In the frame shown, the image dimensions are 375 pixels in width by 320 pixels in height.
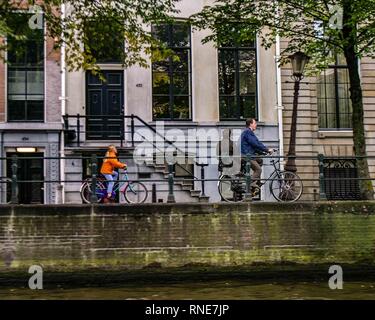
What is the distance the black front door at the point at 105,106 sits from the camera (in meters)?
19.3

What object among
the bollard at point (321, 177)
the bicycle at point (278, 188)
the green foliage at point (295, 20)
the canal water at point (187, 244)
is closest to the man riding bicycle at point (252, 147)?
the bicycle at point (278, 188)

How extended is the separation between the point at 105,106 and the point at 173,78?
7.48 feet

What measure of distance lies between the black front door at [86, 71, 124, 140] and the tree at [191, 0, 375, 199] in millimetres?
3927

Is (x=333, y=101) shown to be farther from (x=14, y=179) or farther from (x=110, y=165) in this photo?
(x=14, y=179)

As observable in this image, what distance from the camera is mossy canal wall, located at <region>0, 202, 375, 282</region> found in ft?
43.2

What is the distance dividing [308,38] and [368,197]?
576cm

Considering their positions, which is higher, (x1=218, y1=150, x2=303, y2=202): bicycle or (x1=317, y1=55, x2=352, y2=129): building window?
(x1=317, y1=55, x2=352, y2=129): building window

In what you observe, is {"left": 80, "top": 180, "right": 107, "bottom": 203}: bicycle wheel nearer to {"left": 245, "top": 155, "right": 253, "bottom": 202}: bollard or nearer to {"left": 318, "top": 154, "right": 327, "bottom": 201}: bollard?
{"left": 245, "top": 155, "right": 253, "bottom": 202}: bollard

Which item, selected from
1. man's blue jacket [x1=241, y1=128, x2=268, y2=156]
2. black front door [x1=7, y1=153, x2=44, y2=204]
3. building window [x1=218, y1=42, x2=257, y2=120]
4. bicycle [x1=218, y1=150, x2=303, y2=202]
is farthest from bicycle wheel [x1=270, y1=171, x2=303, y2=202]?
black front door [x1=7, y1=153, x2=44, y2=204]

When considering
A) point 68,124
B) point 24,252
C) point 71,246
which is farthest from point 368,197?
point 68,124

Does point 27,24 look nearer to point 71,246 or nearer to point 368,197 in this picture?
point 71,246

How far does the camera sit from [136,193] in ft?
51.3

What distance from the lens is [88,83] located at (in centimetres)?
1978

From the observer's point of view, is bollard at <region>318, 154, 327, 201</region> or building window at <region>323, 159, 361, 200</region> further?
building window at <region>323, 159, 361, 200</region>
